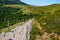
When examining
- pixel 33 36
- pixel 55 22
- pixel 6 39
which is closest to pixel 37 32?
pixel 33 36

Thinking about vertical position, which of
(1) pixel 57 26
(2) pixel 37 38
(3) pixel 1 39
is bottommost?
(3) pixel 1 39

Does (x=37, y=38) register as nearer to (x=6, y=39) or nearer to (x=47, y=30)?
(x=47, y=30)

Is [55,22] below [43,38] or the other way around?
the other way around

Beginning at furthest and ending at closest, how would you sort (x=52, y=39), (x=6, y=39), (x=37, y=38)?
(x=6, y=39) → (x=37, y=38) → (x=52, y=39)

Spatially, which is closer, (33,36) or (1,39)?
(33,36)

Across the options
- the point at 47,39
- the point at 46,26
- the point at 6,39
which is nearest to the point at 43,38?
the point at 47,39

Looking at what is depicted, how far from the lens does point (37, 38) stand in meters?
32.0

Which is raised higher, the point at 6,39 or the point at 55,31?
the point at 55,31

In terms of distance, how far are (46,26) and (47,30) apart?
5.44ft

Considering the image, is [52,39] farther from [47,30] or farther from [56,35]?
[47,30]

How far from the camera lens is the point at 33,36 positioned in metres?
33.4

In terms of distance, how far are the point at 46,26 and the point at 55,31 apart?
3.45 meters

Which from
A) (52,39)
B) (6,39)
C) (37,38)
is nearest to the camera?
(52,39)

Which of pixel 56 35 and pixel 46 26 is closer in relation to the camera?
pixel 56 35
